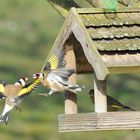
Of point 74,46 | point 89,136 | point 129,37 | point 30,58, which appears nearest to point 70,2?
point 74,46

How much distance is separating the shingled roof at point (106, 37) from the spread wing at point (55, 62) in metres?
0.12

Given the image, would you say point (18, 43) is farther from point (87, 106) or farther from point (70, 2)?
point (70, 2)

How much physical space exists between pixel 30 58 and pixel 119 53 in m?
15.9

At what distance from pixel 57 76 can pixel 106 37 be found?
47 cm

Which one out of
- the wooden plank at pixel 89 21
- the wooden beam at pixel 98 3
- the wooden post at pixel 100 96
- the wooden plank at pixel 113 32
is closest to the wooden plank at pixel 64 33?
the wooden plank at pixel 89 21

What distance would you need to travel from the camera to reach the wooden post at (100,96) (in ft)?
20.0

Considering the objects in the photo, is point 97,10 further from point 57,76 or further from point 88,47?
point 57,76

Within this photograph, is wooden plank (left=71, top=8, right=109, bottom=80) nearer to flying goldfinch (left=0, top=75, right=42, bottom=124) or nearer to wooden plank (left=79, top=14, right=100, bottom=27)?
wooden plank (left=79, top=14, right=100, bottom=27)

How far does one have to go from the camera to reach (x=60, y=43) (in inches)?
259

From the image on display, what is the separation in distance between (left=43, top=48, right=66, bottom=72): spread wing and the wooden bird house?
11cm

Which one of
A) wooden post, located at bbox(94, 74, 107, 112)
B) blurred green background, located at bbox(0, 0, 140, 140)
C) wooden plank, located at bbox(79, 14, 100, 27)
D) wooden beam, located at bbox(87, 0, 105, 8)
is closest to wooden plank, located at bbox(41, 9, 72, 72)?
wooden plank, located at bbox(79, 14, 100, 27)

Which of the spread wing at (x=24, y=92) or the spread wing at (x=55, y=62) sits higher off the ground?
the spread wing at (x=55, y=62)

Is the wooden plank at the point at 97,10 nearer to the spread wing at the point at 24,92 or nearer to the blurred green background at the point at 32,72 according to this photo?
the spread wing at the point at 24,92

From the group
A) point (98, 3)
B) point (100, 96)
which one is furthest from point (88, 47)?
point (98, 3)
